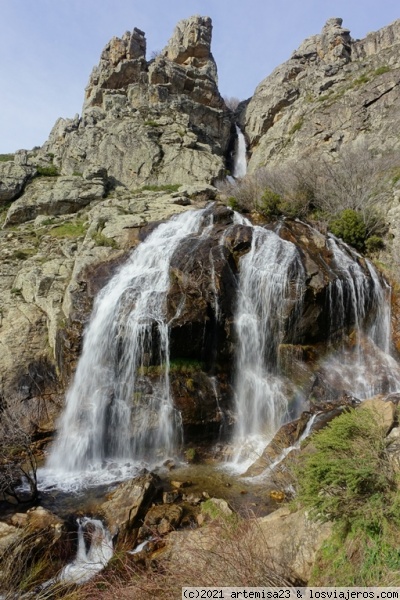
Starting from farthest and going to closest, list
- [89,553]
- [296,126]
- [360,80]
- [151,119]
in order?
[296,126] < [360,80] < [151,119] < [89,553]

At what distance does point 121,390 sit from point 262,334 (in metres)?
6.14

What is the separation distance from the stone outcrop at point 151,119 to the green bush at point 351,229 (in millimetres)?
15571

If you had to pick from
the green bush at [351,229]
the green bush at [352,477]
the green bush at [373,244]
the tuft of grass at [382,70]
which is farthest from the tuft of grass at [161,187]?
the green bush at [352,477]

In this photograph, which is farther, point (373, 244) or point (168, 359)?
point (373, 244)

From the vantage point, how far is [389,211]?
71.4 feet

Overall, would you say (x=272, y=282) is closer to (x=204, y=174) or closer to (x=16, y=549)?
(x=16, y=549)

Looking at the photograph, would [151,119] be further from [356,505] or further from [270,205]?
[356,505]

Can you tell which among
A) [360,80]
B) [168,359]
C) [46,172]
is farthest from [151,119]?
[168,359]

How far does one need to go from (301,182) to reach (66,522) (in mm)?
23252

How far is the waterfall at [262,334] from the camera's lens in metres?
13.5

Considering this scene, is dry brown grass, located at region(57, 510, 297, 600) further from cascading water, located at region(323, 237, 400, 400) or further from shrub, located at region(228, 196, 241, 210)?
shrub, located at region(228, 196, 241, 210)

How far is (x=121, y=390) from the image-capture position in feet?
44.8

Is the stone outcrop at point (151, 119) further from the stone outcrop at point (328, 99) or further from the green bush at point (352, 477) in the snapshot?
the green bush at point (352, 477)

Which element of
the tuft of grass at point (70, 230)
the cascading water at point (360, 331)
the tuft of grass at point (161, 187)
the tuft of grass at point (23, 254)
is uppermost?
the tuft of grass at point (161, 187)
